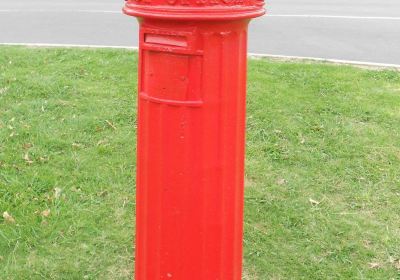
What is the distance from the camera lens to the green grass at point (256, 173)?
3.71 meters

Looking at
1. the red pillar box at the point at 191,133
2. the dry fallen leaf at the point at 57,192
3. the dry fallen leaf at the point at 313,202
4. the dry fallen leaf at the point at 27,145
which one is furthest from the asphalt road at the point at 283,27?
the red pillar box at the point at 191,133

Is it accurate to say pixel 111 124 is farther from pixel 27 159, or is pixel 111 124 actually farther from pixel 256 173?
pixel 256 173

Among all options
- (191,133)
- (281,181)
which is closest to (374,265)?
(281,181)

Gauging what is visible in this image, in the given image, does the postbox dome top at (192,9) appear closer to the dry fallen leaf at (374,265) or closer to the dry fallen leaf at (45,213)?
the dry fallen leaf at (374,265)

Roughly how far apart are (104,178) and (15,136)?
1143mm

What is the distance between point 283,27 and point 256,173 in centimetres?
730

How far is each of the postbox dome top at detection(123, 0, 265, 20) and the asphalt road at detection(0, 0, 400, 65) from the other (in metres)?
6.92

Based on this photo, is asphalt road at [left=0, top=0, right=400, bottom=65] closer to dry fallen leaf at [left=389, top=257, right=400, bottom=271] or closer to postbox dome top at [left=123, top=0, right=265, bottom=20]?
dry fallen leaf at [left=389, top=257, right=400, bottom=271]

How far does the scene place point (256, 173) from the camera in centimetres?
480

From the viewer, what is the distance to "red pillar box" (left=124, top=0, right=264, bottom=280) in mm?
1978

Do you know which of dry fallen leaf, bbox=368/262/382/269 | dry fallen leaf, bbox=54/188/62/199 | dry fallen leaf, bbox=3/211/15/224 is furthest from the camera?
dry fallen leaf, bbox=54/188/62/199

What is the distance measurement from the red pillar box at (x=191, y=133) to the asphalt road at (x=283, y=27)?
22.4 feet

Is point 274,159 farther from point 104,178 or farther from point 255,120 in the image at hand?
point 104,178

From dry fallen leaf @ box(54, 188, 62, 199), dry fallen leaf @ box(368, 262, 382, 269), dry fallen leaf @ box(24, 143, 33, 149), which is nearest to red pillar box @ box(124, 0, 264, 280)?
dry fallen leaf @ box(368, 262, 382, 269)
